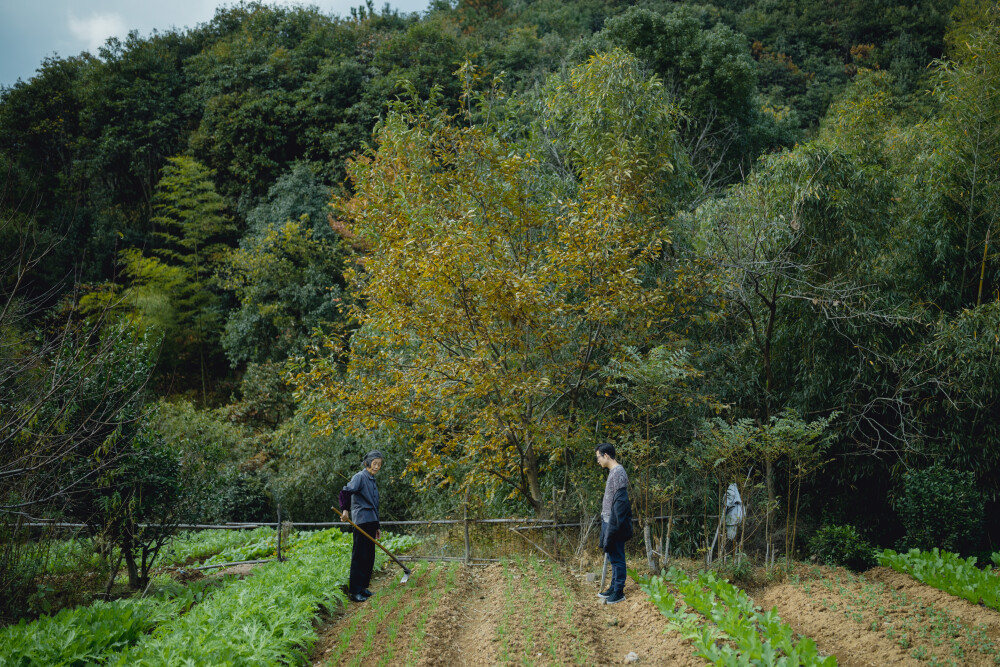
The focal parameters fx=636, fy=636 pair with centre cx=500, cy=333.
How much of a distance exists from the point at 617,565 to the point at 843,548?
15.4 ft

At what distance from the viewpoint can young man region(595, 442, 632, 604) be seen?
5988 millimetres

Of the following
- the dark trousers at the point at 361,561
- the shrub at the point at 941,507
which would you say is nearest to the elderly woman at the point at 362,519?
the dark trousers at the point at 361,561

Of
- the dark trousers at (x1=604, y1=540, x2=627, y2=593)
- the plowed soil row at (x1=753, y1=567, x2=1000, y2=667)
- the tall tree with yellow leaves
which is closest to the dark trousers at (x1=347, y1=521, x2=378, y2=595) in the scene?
the tall tree with yellow leaves

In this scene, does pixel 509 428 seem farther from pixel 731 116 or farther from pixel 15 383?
pixel 731 116

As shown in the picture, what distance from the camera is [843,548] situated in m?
8.95

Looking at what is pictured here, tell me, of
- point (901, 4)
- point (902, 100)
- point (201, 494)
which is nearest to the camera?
point (201, 494)

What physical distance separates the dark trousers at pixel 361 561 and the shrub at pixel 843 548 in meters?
6.30

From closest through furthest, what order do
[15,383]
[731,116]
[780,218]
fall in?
[15,383]
[780,218]
[731,116]

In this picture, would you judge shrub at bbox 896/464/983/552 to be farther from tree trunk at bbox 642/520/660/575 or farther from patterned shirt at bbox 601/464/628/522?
patterned shirt at bbox 601/464/628/522

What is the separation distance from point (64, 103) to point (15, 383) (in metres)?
22.5

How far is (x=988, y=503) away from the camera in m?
10.0

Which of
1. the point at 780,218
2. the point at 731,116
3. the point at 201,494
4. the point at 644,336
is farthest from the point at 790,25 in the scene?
the point at 201,494

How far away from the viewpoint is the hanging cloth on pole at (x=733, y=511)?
761 cm

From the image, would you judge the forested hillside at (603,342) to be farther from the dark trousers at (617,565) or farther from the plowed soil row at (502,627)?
the plowed soil row at (502,627)
